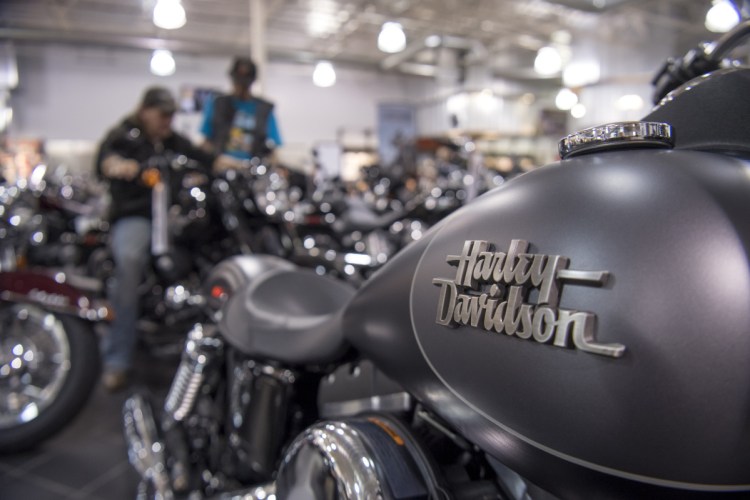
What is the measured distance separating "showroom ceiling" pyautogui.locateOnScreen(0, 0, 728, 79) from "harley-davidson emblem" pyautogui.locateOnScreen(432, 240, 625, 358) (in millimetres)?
10135

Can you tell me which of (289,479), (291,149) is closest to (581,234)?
(289,479)

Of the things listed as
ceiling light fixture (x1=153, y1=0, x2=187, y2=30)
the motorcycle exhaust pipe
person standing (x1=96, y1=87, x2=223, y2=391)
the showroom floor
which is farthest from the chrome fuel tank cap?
ceiling light fixture (x1=153, y1=0, x2=187, y2=30)

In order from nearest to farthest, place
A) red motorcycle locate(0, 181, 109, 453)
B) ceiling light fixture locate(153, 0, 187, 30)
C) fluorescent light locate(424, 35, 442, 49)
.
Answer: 1. red motorcycle locate(0, 181, 109, 453)
2. ceiling light fixture locate(153, 0, 187, 30)
3. fluorescent light locate(424, 35, 442, 49)

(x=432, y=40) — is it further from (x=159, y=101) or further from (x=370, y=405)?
(x=370, y=405)

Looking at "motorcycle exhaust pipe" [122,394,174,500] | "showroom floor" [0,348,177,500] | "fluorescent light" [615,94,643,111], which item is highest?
"fluorescent light" [615,94,643,111]

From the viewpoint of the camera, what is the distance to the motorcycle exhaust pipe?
1.54 meters

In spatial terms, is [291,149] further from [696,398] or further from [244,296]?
[696,398]

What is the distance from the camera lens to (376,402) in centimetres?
94

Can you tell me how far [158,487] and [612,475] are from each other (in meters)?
1.39

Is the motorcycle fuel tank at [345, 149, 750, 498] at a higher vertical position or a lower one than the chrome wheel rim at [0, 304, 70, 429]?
higher

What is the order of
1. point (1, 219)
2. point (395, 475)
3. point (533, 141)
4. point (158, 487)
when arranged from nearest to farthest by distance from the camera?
point (395, 475), point (158, 487), point (1, 219), point (533, 141)

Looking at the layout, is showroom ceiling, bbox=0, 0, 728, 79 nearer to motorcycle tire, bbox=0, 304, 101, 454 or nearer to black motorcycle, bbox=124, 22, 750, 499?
motorcycle tire, bbox=0, 304, 101, 454

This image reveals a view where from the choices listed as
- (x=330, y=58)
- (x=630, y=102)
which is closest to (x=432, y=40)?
(x=330, y=58)

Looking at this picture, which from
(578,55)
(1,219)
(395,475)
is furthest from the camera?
(578,55)
